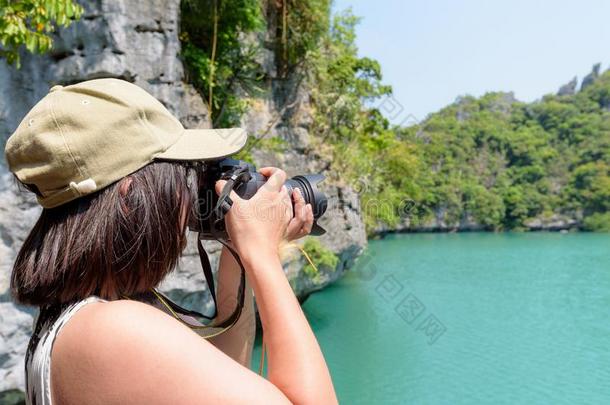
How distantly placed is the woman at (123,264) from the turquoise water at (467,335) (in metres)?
4.60

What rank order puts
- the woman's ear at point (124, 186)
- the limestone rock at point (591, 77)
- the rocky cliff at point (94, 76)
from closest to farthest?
1. the woman's ear at point (124, 186)
2. the rocky cliff at point (94, 76)
3. the limestone rock at point (591, 77)

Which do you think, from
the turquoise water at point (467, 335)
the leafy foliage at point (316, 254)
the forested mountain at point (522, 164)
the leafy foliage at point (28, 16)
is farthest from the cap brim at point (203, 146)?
the forested mountain at point (522, 164)

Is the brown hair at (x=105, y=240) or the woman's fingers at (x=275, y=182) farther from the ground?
the woman's fingers at (x=275, y=182)

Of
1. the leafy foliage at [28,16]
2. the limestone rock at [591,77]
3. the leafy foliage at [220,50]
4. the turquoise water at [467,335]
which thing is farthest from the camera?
the limestone rock at [591,77]

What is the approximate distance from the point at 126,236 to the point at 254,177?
237 mm

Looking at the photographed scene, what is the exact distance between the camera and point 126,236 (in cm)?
61

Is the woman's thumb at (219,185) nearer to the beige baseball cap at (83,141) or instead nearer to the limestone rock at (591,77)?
the beige baseball cap at (83,141)

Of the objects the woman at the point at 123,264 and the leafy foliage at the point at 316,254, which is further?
the leafy foliage at the point at 316,254

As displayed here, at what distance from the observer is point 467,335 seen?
712cm

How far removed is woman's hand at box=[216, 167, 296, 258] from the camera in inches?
26.1

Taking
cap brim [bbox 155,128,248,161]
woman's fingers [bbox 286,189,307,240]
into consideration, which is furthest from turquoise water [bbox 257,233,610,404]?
cap brim [bbox 155,128,248,161]

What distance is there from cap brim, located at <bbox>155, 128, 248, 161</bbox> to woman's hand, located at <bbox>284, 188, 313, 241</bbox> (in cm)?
14

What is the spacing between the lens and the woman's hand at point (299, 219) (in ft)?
2.57

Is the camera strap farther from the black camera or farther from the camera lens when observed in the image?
the camera lens
